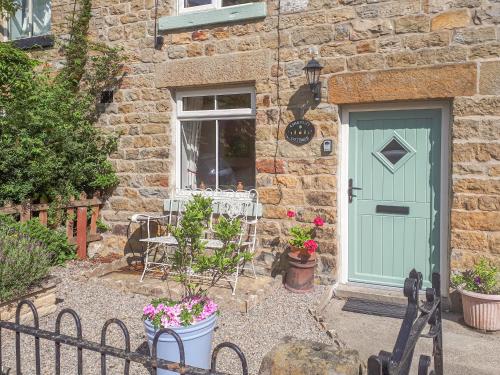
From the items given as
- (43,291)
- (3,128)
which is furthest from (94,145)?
(43,291)

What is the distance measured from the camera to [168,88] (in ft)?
20.6

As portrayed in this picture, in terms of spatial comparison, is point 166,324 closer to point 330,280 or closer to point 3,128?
point 330,280

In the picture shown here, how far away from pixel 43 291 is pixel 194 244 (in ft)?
6.17

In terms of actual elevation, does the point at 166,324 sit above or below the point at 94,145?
below

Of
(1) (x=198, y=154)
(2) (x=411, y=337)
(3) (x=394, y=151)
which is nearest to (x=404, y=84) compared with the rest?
(3) (x=394, y=151)

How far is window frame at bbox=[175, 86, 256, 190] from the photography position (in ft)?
19.3

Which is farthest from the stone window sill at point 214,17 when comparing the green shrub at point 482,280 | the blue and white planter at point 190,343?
the blue and white planter at point 190,343

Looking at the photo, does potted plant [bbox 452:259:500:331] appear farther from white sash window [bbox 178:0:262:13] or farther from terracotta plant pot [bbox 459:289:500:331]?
white sash window [bbox 178:0:262:13]

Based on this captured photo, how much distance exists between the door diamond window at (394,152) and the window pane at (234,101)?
70.4 inches

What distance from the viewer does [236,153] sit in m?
6.11

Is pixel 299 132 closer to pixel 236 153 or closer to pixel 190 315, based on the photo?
pixel 236 153

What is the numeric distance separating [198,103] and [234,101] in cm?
58

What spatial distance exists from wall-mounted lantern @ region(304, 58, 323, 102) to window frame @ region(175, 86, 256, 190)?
0.86 meters

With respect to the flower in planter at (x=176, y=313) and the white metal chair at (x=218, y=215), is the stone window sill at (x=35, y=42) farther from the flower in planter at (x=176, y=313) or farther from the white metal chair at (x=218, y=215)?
the flower in planter at (x=176, y=313)
